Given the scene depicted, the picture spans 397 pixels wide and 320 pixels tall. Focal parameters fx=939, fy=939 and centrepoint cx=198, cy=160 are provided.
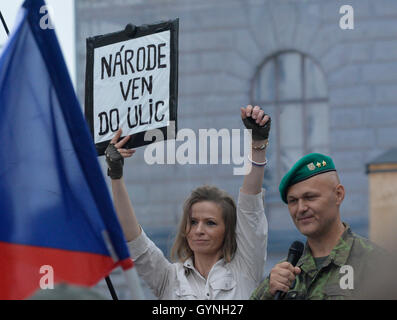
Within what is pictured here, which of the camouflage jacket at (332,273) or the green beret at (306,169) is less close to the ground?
the green beret at (306,169)

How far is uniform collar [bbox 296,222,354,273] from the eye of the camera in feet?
7.85

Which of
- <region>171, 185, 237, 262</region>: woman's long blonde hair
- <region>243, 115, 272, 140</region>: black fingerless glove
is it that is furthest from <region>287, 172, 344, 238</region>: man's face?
<region>171, 185, 237, 262</region>: woman's long blonde hair

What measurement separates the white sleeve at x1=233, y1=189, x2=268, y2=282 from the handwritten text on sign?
401 mm

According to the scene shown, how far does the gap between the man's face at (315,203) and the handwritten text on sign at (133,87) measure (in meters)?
0.60

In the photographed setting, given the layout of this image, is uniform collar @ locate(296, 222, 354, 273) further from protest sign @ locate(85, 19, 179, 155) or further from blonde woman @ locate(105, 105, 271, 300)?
protest sign @ locate(85, 19, 179, 155)

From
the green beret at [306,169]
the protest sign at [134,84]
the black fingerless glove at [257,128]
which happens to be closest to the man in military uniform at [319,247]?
→ the green beret at [306,169]

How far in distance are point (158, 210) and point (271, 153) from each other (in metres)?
1.23

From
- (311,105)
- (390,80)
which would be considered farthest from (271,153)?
(390,80)

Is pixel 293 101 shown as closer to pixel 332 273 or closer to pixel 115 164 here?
pixel 115 164

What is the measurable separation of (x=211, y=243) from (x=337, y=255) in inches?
18.2

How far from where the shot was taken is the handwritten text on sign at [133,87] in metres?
2.96

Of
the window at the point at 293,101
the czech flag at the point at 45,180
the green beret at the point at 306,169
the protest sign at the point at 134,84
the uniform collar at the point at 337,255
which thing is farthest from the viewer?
the window at the point at 293,101

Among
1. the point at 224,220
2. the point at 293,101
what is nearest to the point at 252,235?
the point at 224,220

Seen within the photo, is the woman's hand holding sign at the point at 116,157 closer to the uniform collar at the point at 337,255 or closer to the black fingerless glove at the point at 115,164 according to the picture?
the black fingerless glove at the point at 115,164
